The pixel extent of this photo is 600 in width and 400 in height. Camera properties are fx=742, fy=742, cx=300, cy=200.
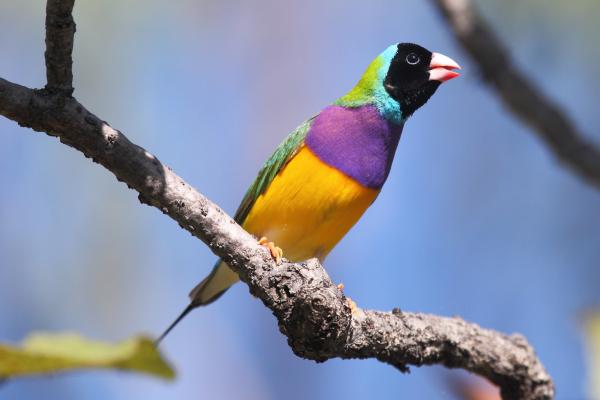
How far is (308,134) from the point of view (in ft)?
13.3

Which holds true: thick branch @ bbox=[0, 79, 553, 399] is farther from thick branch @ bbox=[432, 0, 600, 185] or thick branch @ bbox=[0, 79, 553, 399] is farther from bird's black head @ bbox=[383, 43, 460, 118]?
bird's black head @ bbox=[383, 43, 460, 118]

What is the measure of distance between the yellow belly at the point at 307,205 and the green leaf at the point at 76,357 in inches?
111

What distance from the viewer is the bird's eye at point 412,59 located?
4629 mm

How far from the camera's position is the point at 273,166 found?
13.3 ft

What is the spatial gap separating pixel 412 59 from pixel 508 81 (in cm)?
62

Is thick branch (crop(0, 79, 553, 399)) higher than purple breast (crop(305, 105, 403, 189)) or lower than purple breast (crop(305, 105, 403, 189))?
lower

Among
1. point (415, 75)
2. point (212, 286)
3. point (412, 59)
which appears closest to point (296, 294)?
point (212, 286)

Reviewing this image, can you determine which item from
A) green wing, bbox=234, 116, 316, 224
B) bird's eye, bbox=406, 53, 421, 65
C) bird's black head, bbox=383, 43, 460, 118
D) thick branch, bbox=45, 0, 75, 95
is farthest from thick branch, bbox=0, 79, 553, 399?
bird's eye, bbox=406, 53, 421, 65

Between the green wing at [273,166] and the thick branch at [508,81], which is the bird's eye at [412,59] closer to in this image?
the thick branch at [508,81]

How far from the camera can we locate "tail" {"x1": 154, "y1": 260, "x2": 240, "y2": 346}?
429 centimetres

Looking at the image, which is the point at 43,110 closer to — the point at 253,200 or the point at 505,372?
the point at 253,200

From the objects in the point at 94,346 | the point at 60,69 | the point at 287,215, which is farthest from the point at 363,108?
the point at 94,346

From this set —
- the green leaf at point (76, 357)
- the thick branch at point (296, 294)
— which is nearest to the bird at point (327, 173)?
the thick branch at point (296, 294)

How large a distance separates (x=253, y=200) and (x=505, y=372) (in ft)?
5.24
